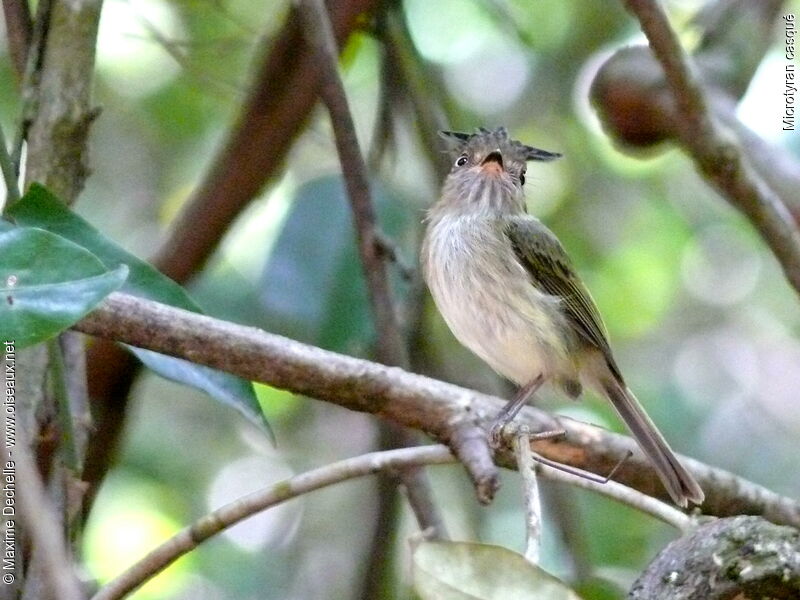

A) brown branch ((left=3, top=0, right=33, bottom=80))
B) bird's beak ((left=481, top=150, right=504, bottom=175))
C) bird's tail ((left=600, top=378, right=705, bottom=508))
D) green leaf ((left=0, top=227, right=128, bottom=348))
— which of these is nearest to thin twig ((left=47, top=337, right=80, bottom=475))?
green leaf ((left=0, top=227, right=128, bottom=348))

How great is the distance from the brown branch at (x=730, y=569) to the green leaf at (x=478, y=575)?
0.75ft

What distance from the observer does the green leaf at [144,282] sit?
2.05 metres

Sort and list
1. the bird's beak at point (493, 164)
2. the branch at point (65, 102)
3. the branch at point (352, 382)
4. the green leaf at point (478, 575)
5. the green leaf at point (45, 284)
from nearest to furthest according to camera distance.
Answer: the green leaf at point (478, 575) → the green leaf at point (45, 284) → the branch at point (352, 382) → the branch at point (65, 102) → the bird's beak at point (493, 164)

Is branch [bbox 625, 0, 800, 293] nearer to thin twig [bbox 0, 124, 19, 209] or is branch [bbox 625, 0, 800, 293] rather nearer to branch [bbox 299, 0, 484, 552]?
branch [bbox 299, 0, 484, 552]

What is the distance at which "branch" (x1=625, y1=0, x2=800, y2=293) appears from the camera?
2938 millimetres

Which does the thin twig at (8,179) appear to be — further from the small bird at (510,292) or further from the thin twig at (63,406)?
the small bird at (510,292)

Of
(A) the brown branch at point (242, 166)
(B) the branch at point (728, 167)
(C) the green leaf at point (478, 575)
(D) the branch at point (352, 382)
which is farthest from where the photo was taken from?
(A) the brown branch at point (242, 166)

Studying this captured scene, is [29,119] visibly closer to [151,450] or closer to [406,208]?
[406,208]

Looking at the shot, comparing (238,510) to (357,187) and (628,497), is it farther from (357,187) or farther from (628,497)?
(357,187)

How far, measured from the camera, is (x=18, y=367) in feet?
7.80

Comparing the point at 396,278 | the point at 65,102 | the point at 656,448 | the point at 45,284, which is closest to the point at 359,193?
the point at 396,278

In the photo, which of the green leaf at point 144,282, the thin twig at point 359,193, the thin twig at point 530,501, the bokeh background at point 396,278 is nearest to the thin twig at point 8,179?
the green leaf at point 144,282

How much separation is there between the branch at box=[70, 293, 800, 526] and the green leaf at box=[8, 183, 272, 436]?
11cm

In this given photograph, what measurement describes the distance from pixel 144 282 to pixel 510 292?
1.43 meters
